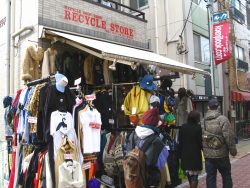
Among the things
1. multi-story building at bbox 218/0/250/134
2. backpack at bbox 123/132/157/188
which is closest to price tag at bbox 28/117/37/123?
backpack at bbox 123/132/157/188

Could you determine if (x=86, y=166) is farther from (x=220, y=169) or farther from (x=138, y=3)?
(x=138, y=3)

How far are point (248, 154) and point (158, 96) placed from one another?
24.3 ft

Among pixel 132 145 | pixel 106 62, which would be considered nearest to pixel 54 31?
pixel 106 62

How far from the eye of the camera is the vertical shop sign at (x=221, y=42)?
12.2 m

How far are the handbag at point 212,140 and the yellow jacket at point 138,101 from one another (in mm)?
1516

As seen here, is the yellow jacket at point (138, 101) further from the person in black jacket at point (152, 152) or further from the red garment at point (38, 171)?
the red garment at point (38, 171)

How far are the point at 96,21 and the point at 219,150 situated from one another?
18.9 feet

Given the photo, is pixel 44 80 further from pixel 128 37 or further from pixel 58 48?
pixel 128 37

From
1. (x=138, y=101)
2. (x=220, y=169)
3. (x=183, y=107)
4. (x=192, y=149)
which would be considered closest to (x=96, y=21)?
(x=138, y=101)

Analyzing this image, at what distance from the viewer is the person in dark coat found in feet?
17.4

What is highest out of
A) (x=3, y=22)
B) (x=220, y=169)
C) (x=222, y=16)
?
(x=222, y=16)

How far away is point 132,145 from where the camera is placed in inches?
214

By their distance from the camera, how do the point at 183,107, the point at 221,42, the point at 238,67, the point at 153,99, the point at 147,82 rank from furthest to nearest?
the point at 238,67 < the point at 221,42 < the point at 183,107 < the point at 147,82 < the point at 153,99

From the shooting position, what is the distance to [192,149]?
5.32 m
